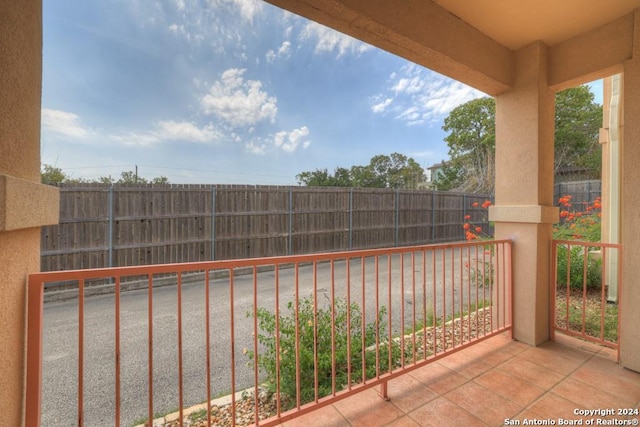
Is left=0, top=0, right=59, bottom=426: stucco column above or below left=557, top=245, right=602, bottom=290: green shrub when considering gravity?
above

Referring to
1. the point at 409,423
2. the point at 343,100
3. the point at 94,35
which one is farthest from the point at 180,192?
the point at 343,100

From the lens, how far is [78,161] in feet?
19.7

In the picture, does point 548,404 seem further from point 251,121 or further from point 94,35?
point 251,121

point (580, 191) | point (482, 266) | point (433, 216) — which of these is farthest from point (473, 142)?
point (482, 266)

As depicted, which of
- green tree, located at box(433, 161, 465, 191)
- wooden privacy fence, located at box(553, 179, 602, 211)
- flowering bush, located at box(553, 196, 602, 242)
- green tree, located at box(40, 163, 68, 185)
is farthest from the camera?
green tree, located at box(433, 161, 465, 191)

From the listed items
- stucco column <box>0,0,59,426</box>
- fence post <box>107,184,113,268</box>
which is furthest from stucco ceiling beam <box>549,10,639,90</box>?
fence post <box>107,184,113,268</box>

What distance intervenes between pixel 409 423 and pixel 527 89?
9.23ft

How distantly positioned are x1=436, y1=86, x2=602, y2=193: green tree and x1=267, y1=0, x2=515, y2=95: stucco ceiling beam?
12454 mm

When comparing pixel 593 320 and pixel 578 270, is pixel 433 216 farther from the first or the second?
pixel 593 320

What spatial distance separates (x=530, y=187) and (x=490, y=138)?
12667 millimetres

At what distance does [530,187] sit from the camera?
7.93 feet

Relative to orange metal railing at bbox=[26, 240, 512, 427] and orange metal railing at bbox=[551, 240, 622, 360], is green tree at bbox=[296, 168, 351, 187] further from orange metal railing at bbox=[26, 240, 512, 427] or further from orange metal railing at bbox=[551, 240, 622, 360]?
orange metal railing at bbox=[551, 240, 622, 360]

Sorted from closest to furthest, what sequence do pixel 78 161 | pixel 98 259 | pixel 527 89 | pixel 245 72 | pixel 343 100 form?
pixel 527 89 < pixel 98 259 < pixel 78 161 < pixel 245 72 < pixel 343 100

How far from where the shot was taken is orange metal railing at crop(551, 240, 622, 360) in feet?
7.81
